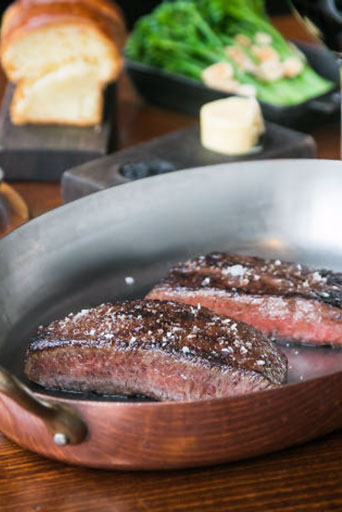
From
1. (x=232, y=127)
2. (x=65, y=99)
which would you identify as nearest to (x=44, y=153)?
(x=65, y=99)

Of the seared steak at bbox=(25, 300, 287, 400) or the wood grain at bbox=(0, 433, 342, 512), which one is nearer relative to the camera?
the wood grain at bbox=(0, 433, 342, 512)

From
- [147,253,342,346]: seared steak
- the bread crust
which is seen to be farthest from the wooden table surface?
the bread crust

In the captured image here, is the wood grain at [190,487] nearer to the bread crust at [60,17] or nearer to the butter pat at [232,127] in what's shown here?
the butter pat at [232,127]

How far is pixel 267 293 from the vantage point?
4.14 feet

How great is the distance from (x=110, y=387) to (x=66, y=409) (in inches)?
8.6

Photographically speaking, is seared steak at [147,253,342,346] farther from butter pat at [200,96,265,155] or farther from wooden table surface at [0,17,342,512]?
butter pat at [200,96,265,155]

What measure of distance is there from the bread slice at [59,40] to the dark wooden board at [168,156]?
1.07 feet

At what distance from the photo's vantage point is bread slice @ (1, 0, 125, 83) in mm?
2053

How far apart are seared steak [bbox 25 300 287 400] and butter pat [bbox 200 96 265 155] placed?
2.52 feet

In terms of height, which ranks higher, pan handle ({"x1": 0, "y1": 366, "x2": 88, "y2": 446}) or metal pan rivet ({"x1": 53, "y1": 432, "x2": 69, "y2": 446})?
pan handle ({"x1": 0, "y1": 366, "x2": 88, "y2": 446})

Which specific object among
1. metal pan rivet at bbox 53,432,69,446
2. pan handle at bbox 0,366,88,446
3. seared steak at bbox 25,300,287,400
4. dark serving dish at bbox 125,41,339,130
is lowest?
dark serving dish at bbox 125,41,339,130

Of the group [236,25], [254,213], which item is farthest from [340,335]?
[236,25]

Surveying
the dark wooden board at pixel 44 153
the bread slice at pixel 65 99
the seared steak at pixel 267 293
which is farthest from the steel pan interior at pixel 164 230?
the bread slice at pixel 65 99

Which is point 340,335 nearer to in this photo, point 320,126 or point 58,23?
point 320,126
